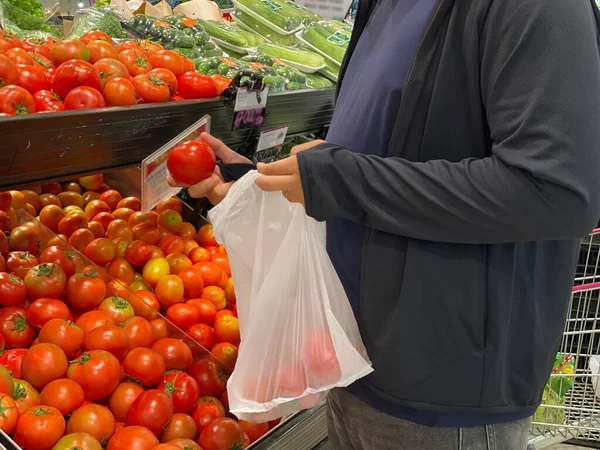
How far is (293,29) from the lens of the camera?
3.79m

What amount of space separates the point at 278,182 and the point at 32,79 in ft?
3.19

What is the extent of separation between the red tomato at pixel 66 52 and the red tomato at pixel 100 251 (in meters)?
0.58

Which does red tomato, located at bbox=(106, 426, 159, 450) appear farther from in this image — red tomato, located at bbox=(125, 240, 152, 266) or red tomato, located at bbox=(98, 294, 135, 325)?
red tomato, located at bbox=(125, 240, 152, 266)

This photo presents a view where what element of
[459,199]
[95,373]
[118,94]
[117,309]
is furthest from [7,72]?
[459,199]

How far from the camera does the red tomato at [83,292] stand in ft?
5.71

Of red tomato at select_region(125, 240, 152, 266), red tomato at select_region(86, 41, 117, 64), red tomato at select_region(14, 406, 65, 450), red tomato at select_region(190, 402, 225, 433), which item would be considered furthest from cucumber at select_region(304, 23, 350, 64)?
red tomato at select_region(14, 406, 65, 450)

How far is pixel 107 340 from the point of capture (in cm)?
161

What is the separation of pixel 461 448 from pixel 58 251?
1.28 metres

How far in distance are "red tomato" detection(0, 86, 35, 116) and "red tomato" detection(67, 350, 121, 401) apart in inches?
24.6

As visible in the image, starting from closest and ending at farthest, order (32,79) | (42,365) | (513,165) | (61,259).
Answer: (513,165)
(42,365)
(32,79)
(61,259)

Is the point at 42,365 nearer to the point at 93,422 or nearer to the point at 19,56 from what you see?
the point at 93,422

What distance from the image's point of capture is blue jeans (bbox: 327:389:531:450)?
1187 millimetres

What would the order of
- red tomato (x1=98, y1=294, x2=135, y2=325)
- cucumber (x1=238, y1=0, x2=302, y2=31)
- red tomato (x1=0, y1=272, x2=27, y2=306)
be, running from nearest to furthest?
red tomato (x1=0, y1=272, x2=27, y2=306)
red tomato (x1=98, y1=294, x2=135, y2=325)
cucumber (x1=238, y1=0, x2=302, y2=31)

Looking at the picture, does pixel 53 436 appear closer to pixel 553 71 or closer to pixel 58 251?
pixel 58 251
